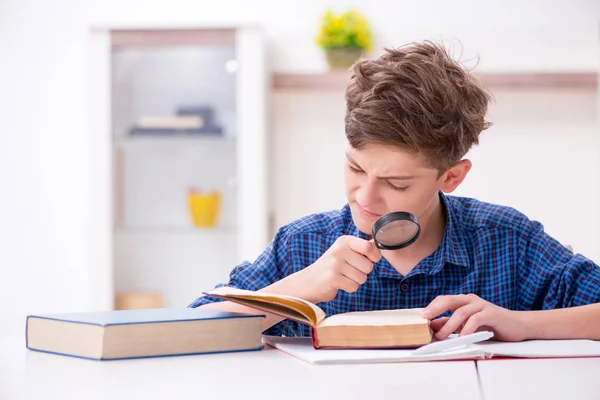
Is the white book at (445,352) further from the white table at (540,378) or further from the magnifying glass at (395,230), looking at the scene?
the magnifying glass at (395,230)

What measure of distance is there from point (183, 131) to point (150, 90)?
273 mm

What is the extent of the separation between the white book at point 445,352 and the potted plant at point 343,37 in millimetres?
2525

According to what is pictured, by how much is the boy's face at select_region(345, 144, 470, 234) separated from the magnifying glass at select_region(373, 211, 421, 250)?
0.61ft

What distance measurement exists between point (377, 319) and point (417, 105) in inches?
20.2

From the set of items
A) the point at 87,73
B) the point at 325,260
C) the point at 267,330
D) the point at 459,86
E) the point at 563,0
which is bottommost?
the point at 267,330

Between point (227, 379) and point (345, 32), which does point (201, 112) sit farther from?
point (227, 379)

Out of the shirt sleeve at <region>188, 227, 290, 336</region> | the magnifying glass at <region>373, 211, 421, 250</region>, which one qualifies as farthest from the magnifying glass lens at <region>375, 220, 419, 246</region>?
the shirt sleeve at <region>188, 227, 290, 336</region>

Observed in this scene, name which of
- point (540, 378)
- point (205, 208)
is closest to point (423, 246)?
point (540, 378)

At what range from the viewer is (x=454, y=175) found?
74.2 inches

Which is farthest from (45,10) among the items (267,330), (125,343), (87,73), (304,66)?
(125,343)

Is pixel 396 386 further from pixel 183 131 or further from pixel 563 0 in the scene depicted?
pixel 563 0

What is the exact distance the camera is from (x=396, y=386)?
117 cm

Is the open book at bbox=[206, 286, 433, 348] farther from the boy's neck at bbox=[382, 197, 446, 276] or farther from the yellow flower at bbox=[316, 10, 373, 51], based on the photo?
the yellow flower at bbox=[316, 10, 373, 51]

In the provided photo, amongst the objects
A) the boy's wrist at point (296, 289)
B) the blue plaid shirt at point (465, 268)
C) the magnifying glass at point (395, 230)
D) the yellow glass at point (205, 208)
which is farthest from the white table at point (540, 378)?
Answer: the yellow glass at point (205, 208)
